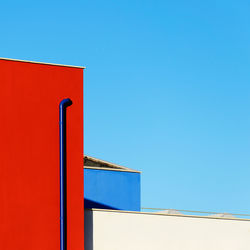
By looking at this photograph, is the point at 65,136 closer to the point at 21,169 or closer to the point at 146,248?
the point at 21,169

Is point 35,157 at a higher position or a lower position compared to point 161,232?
higher

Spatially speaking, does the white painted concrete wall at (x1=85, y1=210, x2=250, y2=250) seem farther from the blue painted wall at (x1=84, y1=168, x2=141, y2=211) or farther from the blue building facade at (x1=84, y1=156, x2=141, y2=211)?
the blue painted wall at (x1=84, y1=168, x2=141, y2=211)

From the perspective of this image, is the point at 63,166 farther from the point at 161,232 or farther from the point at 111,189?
the point at 111,189

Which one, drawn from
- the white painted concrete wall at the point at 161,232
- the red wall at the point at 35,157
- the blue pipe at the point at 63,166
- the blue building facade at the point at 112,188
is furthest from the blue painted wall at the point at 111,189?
the blue pipe at the point at 63,166

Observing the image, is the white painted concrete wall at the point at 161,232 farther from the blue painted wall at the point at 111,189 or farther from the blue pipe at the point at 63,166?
the blue painted wall at the point at 111,189

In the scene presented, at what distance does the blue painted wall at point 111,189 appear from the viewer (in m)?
26.4

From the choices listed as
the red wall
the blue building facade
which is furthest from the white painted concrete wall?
the blue building facade

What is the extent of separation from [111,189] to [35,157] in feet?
36.2

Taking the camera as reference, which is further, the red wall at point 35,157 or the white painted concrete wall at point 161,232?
the white painted concrete wall at point 161,232

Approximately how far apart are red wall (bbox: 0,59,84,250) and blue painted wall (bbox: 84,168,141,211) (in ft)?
30.6

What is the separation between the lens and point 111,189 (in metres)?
27.0

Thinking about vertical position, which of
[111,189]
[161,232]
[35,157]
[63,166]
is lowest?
[161,232]

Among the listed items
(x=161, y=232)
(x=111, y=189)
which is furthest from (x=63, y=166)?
(x=111, y=189)

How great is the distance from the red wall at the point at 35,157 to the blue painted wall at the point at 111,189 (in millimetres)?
9318
